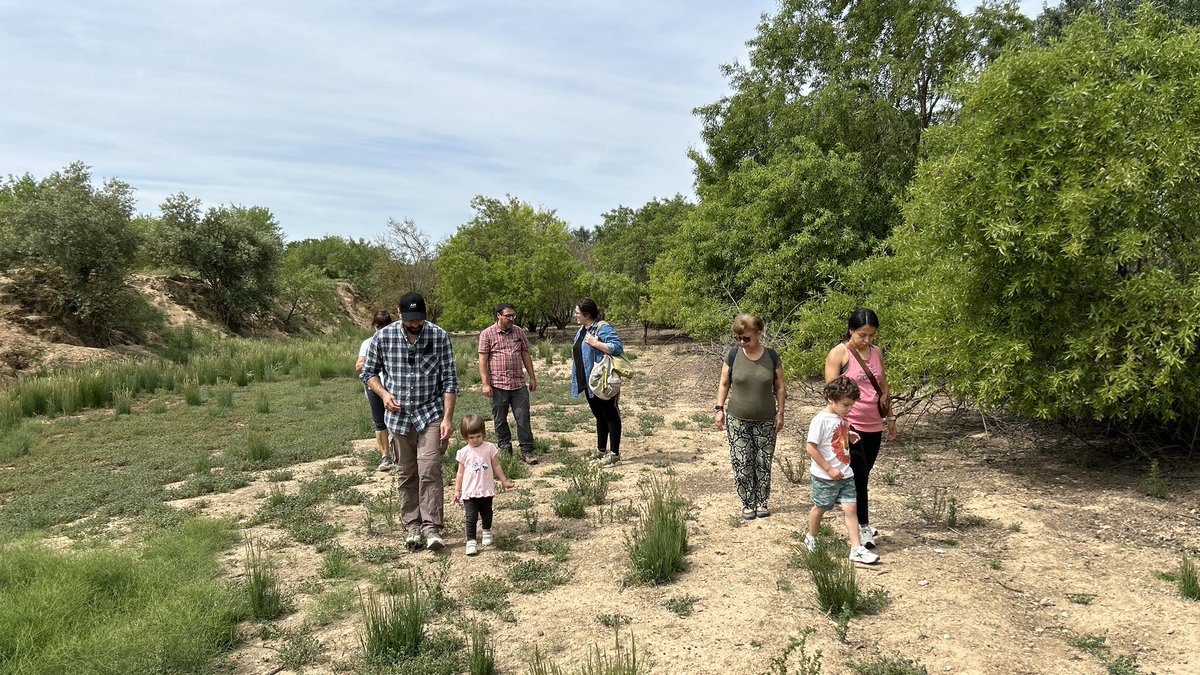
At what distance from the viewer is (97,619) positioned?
3578mm

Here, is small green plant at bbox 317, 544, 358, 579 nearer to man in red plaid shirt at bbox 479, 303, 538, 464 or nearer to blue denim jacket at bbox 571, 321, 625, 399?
man in red plaid shirt at bbox 479, 303, 538, 464

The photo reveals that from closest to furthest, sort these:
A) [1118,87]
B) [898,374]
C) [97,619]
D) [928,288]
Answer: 1. [97,619]
2. [1118,87]
3. [928,288]
4. [898,374]

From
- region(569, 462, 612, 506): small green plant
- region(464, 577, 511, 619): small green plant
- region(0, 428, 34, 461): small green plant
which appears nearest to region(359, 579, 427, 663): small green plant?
region(464, 577, 511, 619): small green plant

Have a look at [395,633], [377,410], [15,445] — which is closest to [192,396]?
[15,445]

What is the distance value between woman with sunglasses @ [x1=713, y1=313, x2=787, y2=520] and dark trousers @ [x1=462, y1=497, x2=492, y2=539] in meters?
1.93

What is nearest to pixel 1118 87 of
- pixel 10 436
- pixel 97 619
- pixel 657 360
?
pixel 97 619

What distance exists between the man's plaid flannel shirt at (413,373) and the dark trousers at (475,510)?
0.70m

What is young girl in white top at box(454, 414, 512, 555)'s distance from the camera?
487cm

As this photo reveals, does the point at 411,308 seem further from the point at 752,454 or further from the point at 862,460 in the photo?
→ the point at 862,460

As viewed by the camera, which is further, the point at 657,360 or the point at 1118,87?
the point at 657,360

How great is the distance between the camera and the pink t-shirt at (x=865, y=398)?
4.48 meters

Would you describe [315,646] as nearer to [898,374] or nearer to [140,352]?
[898,374]

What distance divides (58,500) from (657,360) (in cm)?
1685

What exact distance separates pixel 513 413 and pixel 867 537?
13.8ft
